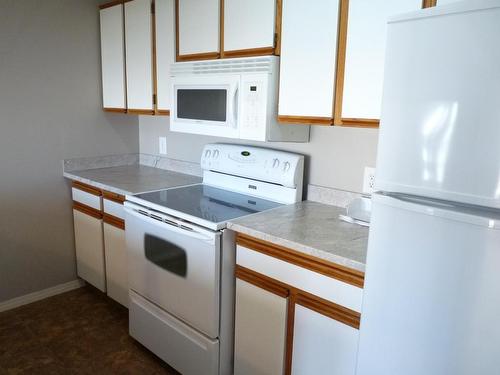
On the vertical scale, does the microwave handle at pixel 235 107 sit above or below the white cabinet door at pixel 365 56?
below

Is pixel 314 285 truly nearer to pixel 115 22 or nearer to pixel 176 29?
pixel 176 29

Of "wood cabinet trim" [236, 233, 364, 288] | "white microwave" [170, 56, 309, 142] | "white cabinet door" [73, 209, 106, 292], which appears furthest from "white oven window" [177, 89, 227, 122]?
"white cabinet door" [73, 209, 106, 292]

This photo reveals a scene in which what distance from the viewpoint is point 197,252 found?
1.85 meters

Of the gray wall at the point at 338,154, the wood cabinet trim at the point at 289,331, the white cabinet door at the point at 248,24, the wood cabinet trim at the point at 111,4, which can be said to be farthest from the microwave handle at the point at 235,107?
the wood cabinet trim at the point at 111,4

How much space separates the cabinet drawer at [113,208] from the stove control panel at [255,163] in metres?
0.59

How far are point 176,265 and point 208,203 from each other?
368mm

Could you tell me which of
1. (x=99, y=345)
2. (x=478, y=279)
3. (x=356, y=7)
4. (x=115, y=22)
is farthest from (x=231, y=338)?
(x=115, y=22)

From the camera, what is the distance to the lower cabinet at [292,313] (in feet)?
4.79

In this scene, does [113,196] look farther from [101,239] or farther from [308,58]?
[308,58]

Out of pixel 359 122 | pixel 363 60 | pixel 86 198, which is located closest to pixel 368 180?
pixel 359 122

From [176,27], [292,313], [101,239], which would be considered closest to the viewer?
[292,313]

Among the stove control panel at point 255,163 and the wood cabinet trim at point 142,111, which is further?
the wood cabinet trim at point 142,111

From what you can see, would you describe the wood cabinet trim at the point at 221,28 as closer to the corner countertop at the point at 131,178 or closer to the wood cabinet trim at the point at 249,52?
the wood cabinet trim at the point at 249,52

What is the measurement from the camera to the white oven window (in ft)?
6.98
